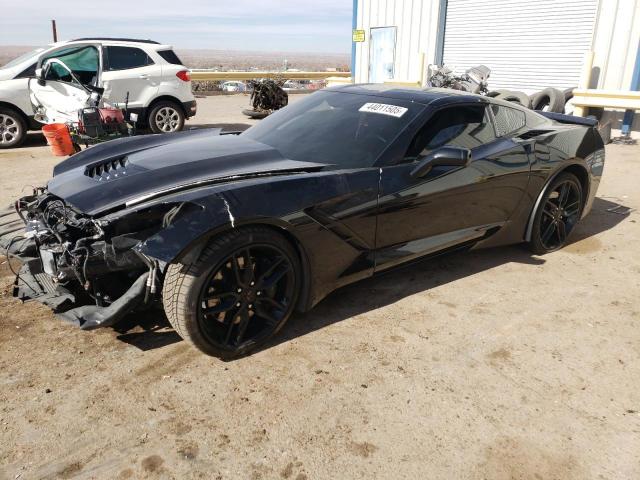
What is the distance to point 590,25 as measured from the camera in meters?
10.8

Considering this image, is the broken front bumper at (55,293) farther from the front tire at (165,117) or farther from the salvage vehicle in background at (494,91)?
the salvage vehicle in background at (494,91)

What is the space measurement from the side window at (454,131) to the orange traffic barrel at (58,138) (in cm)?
668

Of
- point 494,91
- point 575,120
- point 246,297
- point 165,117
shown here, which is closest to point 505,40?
point 494,91

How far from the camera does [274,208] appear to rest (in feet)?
9.41

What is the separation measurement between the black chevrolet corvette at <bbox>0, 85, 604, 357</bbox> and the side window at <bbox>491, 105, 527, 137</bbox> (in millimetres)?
18

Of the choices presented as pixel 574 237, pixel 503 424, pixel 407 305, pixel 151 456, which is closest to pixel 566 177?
pixel 574 237

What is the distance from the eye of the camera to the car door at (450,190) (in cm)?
340

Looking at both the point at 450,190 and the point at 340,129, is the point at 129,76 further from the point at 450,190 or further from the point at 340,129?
the point at 450,190

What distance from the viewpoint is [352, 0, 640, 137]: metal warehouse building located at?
10531 millimetres

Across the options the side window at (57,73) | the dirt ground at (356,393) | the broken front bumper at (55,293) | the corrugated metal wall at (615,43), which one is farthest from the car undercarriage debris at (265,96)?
the broken front bumper at (55,293)

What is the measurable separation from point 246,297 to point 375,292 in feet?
4.07

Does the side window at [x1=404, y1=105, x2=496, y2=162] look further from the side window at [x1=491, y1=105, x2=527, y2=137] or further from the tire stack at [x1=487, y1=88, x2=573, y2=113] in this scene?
the tire stack at [x1=487, y1=88, x2=573, y2=113]

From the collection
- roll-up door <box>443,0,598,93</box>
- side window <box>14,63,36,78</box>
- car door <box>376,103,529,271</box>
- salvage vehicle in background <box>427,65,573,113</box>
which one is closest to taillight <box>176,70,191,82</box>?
side window <box>14,63,36,78</box>

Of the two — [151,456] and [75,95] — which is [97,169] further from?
[75,95]
